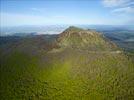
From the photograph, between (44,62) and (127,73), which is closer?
(127,73)

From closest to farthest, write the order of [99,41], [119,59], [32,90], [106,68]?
[32,90] → [106,68] → [119,59] → [99,41]

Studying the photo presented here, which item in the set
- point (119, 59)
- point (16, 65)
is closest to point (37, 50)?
point (16, 65)

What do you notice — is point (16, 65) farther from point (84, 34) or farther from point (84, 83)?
point (84, 34)

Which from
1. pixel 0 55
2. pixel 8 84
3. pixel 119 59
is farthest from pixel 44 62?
pixel 119 59

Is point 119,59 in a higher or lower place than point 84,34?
lower

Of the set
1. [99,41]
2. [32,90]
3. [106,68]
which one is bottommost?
Result: [32,90]

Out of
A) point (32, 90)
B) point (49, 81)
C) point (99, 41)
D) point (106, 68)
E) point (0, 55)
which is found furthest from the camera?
point (99, 41)
